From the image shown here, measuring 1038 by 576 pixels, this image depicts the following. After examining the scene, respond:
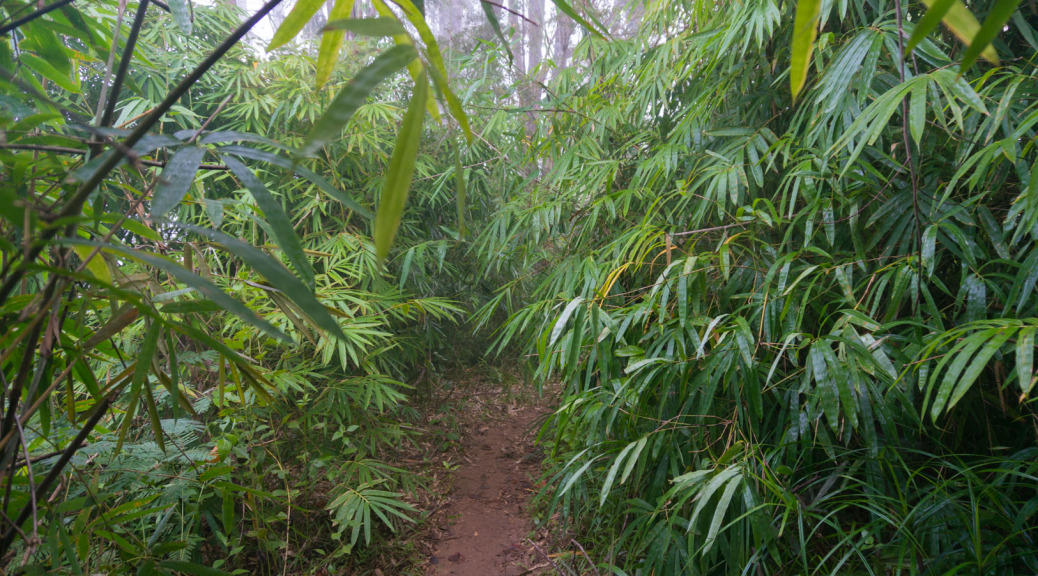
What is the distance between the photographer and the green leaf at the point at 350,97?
0.35 m

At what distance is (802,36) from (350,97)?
0.31m

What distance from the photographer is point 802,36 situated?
383 mm

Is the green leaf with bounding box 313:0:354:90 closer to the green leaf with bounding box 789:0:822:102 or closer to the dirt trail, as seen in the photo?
the green leaf with bounding box 789:0:822:102

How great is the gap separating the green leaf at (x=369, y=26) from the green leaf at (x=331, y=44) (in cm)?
14

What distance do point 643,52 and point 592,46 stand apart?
1.09ft

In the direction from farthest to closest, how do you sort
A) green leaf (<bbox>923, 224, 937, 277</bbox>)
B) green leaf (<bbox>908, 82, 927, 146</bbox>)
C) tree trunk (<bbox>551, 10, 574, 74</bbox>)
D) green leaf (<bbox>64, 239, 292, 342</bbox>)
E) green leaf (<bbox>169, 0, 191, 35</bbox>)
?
tree trunk (<bbox>551, 10, 574, 74</bbox>), green leaf (<bbox>923, 224, 937, 277</bbox>), green leaf (<bbox>908, 82, 927, 146</bbox>), green leaf (<bbox>169, 0, 191, 35</bbox>), green leaf (<bbox>64, 239, 292, 342</bbox>)

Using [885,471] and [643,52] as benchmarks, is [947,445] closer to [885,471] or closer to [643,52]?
[885,471]

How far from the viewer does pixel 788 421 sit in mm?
1243

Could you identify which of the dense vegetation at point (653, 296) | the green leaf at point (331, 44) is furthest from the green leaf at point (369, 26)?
the green leaf at point (331, 44)

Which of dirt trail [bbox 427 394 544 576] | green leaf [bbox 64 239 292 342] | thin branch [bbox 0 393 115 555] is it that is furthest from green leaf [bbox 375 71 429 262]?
dirt trail [bbox 427 394 544 576]

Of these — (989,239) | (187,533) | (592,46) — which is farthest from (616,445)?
(592,46)

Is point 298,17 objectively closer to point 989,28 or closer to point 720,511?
point 989,28

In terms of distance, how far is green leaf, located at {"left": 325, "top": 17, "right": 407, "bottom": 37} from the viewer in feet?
1.19

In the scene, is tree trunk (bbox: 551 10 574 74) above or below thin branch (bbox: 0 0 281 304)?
above
